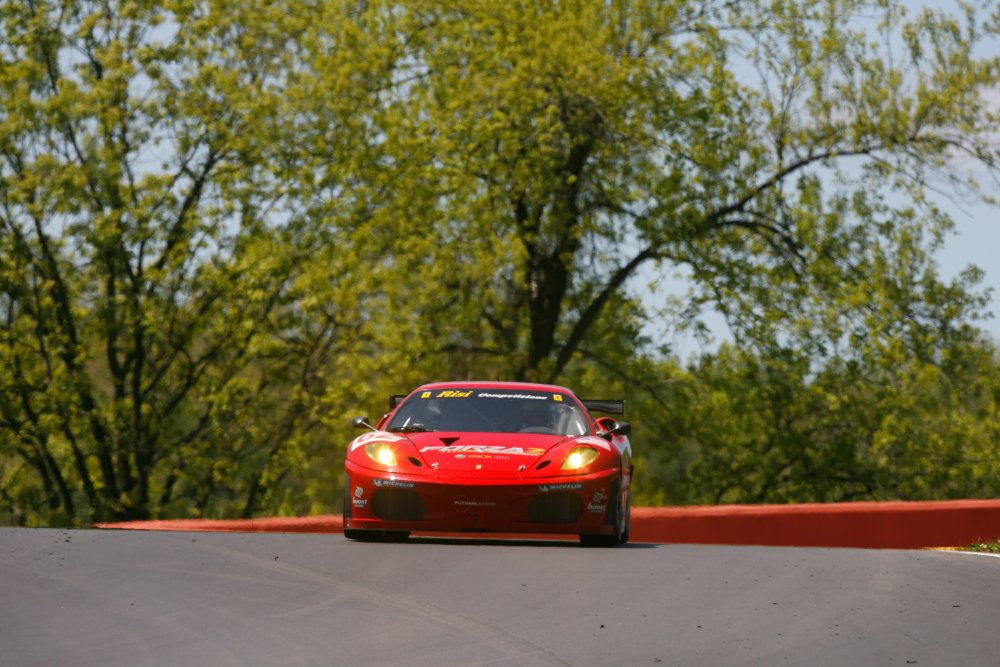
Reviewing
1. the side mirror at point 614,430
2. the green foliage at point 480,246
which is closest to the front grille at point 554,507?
the side mirror at point 614,430

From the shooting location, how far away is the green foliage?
30828mm

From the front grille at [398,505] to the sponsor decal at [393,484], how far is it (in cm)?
2

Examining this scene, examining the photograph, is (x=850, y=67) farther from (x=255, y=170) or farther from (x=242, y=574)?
(x=242, y=574)

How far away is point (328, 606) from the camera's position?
809 cm

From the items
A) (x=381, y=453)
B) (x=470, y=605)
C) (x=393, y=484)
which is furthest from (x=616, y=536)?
(x=470, y=605)

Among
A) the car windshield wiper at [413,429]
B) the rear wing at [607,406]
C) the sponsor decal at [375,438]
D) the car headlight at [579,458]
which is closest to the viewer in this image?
the car headlight at [579,458]

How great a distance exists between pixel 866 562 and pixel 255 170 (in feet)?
74.7

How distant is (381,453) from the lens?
40.6 feet

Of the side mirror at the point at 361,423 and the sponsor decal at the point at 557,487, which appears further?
the side mirror at the point at 361,423

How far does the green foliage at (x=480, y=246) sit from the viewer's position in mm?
30828

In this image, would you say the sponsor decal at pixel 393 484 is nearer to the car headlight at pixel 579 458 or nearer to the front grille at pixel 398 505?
the front grille at pixel 398 505

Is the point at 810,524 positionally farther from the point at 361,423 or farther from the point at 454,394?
the point at 361,423

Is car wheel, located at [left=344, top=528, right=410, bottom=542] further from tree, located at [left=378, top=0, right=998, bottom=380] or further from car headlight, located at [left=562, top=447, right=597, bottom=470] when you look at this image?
tree, located at [left=378, top=0, right=998, bottom=380]

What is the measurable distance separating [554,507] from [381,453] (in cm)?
138
